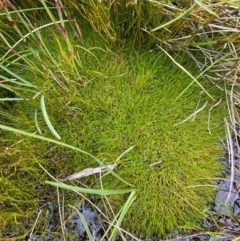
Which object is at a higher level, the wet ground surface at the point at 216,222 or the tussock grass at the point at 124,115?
the tussock grass at the point at 124,115

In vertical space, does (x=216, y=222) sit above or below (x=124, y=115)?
below

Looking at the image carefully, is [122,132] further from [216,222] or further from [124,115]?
[216,222]

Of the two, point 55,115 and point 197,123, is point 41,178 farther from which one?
point 197,123

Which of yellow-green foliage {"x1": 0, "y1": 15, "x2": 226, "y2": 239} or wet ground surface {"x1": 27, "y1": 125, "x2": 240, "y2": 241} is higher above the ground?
yellow-green foliage {"x1": 0, "y1": 15, "x2": 226, "y2": 239}

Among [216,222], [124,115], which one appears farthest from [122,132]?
[216,222]

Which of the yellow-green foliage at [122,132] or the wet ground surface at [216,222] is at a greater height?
the yellow-green foliage at [122,132]

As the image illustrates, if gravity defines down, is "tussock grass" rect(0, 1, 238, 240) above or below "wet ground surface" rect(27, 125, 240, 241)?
above
